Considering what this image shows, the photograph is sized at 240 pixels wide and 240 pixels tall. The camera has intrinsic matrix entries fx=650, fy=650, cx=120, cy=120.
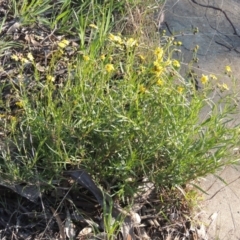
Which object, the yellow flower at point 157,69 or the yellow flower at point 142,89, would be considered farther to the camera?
the yellow flower at point 142,89

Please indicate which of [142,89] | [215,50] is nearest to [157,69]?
[142,89]

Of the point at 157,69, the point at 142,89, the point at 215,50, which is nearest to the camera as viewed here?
the point at 157,69

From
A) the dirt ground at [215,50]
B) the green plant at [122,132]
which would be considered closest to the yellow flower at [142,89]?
the green plant at [122,132]

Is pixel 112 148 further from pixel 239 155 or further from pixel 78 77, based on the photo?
pixel 239 155

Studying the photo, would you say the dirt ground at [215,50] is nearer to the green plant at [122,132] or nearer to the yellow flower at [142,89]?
the green plant at [122,132]

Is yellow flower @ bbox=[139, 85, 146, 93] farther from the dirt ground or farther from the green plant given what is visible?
the dirt ground

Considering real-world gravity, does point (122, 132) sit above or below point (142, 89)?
below

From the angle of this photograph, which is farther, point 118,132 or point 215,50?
point 215,50

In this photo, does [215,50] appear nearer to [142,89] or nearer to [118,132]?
[142,89]

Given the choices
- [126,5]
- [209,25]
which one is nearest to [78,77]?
[126,5]

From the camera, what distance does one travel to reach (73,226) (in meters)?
2.85

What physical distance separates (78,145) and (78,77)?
1.00 feet

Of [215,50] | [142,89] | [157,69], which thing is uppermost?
[157,69]

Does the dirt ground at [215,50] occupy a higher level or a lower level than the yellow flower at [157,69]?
lower
